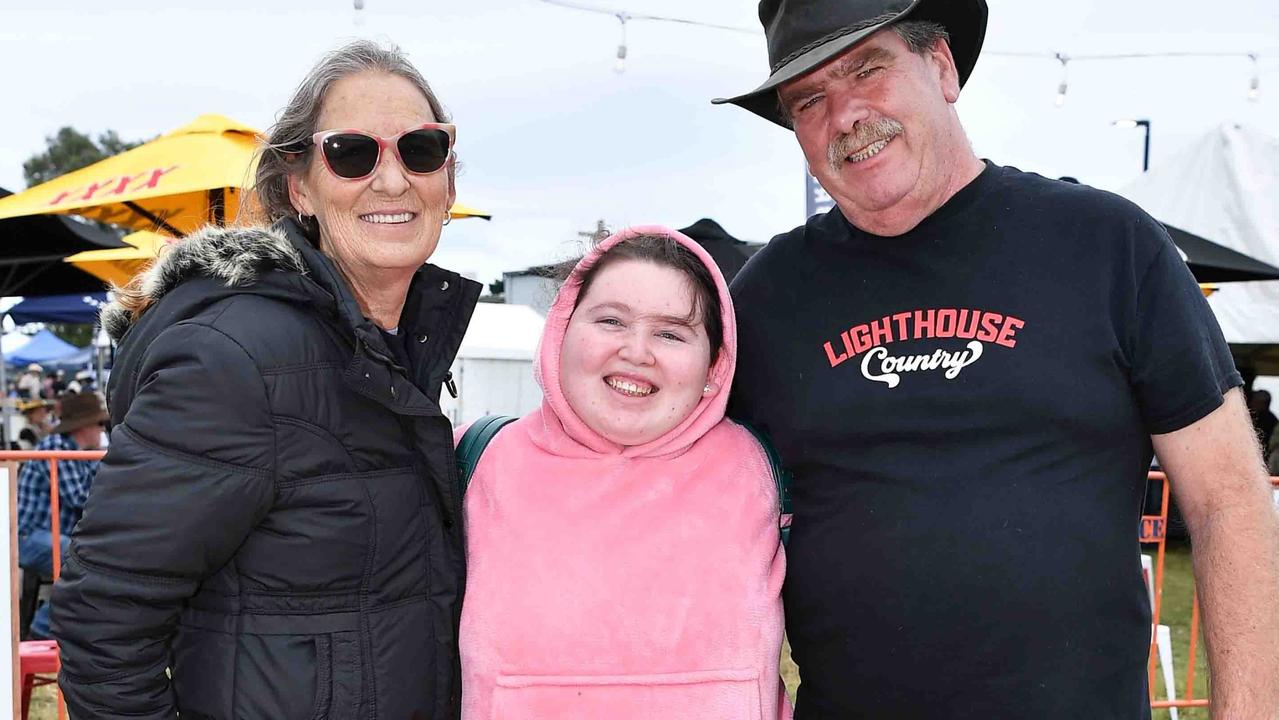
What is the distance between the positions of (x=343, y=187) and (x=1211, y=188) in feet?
42.1

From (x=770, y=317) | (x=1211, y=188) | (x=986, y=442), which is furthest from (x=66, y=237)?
(x=1211, y=188)

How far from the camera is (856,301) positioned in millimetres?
2152

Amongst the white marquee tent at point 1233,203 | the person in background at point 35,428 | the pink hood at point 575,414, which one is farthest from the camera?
the white marquee tent at point 1233,203

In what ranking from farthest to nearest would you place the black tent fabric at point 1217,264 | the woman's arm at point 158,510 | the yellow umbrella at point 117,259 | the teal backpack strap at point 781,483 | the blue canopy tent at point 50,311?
1. the blue canopy tent at point 50,311
2. the black tent fabric at point 1217,264
3. the yellow umbrella at point 117,259
4. the teal backpack strap at point 781,483
5. the woman's arm at point 158,510

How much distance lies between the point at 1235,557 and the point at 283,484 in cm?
185

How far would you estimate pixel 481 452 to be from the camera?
2.23 m

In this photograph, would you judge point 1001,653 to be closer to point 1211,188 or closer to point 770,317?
point 770,317

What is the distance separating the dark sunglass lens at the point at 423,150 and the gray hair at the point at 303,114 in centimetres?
10

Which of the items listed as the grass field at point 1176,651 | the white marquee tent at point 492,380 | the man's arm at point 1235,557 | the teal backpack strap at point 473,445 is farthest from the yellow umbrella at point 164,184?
the white marquee tent at point 492,380

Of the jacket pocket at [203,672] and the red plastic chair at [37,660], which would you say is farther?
the red plastic chair at [37,660]

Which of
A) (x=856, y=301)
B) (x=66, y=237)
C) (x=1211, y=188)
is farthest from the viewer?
(x=1211, y=188)

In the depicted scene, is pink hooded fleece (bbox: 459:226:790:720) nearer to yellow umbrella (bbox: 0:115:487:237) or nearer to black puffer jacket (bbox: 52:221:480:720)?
black puffer jacket (bbox: 52:221:480:720)

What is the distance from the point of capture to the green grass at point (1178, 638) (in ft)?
19.5

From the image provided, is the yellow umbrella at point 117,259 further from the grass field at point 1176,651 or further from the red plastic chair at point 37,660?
the red plastic chair at point 37,660
